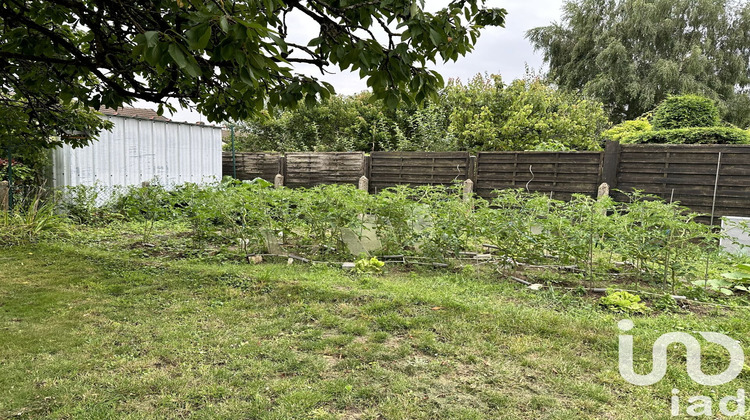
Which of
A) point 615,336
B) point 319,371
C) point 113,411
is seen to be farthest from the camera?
point 615,336

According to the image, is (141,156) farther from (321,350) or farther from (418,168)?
(321,350)

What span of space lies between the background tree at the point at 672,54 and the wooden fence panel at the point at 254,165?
1565cm

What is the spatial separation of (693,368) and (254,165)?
11517mm

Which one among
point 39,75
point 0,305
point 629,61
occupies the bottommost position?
point 0,305

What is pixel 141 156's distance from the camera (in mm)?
9898

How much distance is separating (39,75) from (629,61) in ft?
77.1

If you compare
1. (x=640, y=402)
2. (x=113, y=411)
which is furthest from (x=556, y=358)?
(x=113, y=411)

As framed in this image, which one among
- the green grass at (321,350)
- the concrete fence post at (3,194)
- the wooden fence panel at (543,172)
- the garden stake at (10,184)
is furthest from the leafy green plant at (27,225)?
the wooden fence panel at (543,172)

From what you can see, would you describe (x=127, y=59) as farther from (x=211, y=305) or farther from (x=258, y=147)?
(x=258, y=147)

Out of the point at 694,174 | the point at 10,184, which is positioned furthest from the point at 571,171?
the point at 10,184

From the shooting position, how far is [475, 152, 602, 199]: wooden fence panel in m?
8.35

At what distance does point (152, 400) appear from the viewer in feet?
7.01

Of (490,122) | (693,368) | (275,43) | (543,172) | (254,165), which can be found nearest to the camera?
(275,43)

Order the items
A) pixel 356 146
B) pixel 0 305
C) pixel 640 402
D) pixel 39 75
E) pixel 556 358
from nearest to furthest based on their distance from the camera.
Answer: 1. pixel 640 402
2. pixel 556 358
3. pixel 0 305
4. pixel 39 75
5. pixel 356 146
